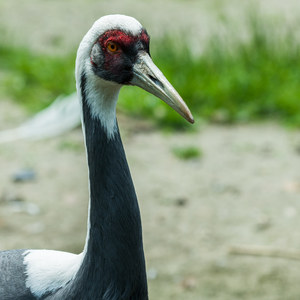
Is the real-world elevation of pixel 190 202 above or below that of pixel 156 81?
above

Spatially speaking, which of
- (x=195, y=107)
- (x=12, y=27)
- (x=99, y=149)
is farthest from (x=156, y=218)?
(x=12, y=27)

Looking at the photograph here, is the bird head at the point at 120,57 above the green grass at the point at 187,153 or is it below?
below

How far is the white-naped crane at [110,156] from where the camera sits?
7.56ft

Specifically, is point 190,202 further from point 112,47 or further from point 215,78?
point 112,47

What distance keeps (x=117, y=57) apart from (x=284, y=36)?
446 cm

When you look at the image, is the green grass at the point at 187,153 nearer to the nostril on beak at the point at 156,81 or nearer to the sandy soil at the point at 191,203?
the sandy soil at the point at 191,203

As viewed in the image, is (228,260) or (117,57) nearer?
(117,57)

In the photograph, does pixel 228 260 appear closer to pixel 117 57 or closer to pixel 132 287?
pixel 132 287

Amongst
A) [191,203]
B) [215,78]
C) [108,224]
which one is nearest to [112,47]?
[108,224]

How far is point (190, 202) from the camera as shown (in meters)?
4.61

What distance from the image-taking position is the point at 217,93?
589 centimetres

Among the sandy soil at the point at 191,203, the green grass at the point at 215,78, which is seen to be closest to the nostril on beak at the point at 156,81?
the sandy soil at the point at 191,203

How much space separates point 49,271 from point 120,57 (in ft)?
2.69

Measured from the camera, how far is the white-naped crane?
2.30 m
